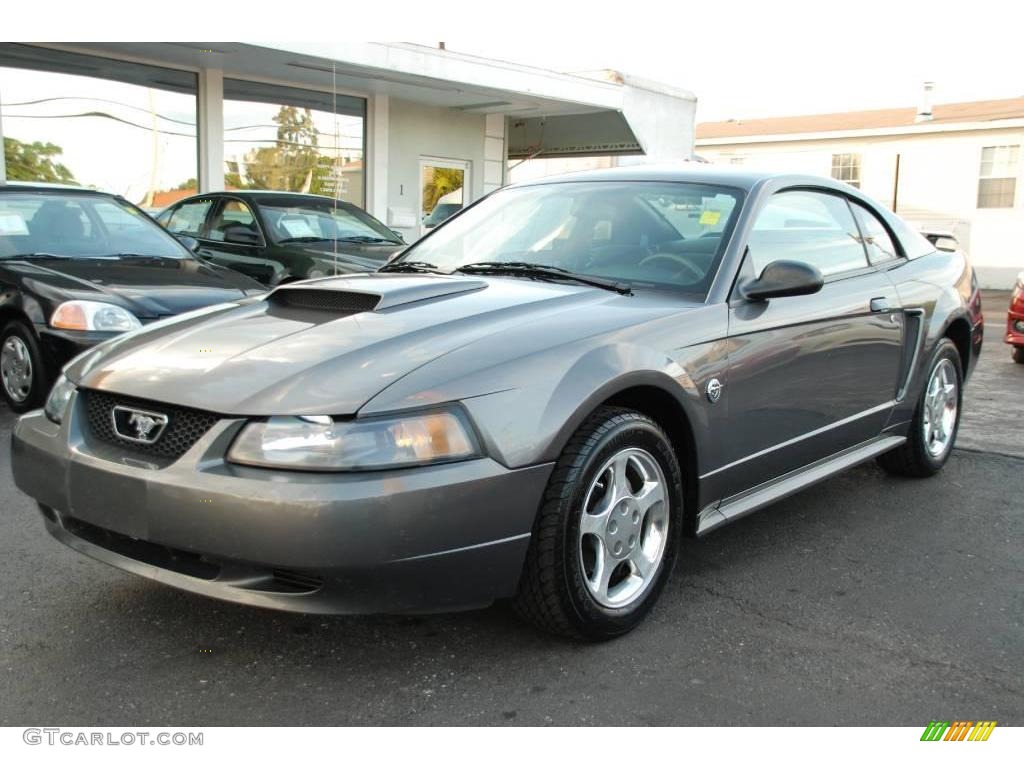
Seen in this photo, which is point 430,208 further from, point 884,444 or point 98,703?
point 98,703

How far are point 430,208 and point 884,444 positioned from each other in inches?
524

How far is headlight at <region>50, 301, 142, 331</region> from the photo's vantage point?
18.6ft

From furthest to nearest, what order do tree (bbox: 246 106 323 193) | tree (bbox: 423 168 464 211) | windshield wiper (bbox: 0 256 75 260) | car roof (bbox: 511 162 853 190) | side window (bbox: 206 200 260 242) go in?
1. tree (bbox: 423 168 464 211)
2. tree (bbox: 246 106 323 193)
3. side window (bbox: 206 200 260 242)
4. windshield wiper (bbox: 0 256 75 260)
5. car roof (bbox: 511 162 853 190)

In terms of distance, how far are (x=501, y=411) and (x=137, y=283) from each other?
4.11 meters

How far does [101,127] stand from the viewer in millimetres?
12305

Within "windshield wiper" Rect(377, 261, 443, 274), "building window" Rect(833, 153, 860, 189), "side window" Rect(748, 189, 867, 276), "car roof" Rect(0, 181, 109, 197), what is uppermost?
"building window" Rect(833, 153, 860, 189)

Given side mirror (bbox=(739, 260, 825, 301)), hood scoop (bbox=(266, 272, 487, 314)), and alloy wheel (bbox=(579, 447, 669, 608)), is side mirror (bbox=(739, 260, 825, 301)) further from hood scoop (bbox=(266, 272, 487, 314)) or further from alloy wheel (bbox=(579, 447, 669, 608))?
hood scoop (bbox=(266, 272, 487, 314))

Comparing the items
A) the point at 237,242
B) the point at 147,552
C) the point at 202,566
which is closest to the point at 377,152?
the point at 237,242

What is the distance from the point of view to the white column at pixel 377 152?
15.4 m

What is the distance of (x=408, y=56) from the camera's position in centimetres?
1285

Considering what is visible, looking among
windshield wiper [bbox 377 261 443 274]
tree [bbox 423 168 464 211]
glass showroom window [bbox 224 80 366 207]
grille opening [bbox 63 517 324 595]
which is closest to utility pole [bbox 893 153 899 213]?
tree [bbox 423 168 464 211]

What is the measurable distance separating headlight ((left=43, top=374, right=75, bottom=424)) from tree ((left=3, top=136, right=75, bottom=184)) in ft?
31.9

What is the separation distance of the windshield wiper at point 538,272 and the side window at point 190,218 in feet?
22.8
